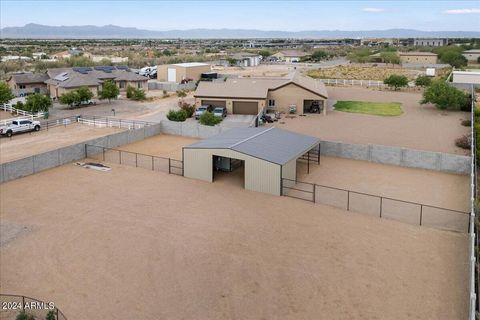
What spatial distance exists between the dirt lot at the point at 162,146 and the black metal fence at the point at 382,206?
435 inches

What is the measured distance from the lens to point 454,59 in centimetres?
11719

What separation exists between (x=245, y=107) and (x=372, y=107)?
16.4m

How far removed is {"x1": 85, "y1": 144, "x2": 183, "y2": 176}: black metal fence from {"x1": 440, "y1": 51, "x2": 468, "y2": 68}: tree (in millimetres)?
101571

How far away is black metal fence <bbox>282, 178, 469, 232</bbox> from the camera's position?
2264 centimetres

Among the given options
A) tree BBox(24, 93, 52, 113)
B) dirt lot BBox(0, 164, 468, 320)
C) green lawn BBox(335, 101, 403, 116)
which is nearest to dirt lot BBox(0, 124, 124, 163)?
tree BBox(24, 93, 52, 113)

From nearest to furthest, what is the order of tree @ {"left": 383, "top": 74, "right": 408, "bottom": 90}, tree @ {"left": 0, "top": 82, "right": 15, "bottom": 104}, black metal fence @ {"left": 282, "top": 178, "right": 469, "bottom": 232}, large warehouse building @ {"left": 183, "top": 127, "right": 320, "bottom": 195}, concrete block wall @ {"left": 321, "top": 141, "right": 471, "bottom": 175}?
black metal fence @ {"left": 282, "top": 178, "right": 469, "bottom": 232}
large warehouse building @ {"left": 183, "top": 127, "right": 320, "bottom": 195}
concrete block wall @ {"left": 321, "top": 141, "right": 471, "bottom": 175}
tree @ {"left": 0, "top": 82, "right": 15, "bottom": 104}
tree @ {"left": 383, "top": 74, "right": 408, "bottom": 90}

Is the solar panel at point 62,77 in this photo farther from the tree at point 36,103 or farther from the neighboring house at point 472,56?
the neighboring house at point 472,56

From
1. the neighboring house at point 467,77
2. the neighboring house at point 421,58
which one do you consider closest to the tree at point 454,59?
Result: the neighboring house at point 421,58

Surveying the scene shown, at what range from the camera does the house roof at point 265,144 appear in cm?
2756

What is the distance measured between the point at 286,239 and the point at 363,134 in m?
24.3

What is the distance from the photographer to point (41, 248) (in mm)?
19859

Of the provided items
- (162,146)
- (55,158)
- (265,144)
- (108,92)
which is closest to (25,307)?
(265,144)

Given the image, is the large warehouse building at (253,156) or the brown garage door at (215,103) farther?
the brown garage door at (215,103)

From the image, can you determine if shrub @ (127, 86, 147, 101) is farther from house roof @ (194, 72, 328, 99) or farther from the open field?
the open field
